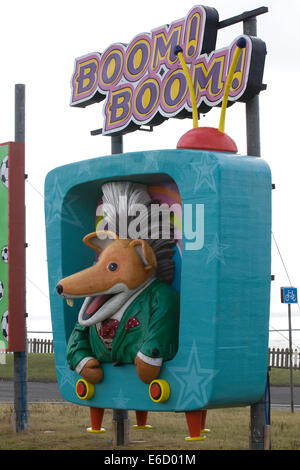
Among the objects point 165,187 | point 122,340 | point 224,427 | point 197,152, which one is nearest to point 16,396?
point 224,427

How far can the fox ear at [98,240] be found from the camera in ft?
31.6

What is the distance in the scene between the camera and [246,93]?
9.37 m

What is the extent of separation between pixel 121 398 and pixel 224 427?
3.79m

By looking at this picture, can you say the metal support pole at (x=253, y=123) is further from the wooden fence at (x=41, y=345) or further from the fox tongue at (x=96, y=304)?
the wooden fence at (x=41, y=345)

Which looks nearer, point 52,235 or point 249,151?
point 249,151

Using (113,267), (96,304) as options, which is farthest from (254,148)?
(96,304)

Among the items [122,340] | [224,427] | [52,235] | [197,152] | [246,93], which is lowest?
[224,427]

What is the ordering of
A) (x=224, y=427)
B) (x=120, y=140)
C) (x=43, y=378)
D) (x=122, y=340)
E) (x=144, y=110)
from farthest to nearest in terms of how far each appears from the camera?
(x=43, y=378) → (x=224, y=427) → (x=120, y=140) → (x=144, y=110) → (x=122, y=340)

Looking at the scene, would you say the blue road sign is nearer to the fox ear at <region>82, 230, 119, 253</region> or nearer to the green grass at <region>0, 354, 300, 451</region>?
the green grass at <region>0, 354, 300, 451</region>

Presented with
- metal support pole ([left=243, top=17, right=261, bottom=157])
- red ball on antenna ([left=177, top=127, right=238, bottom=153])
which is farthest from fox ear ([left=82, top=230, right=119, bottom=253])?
metal support pole ([left=243, top=17, right=261, bottom=157])

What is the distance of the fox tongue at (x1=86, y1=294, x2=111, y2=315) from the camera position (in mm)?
9469

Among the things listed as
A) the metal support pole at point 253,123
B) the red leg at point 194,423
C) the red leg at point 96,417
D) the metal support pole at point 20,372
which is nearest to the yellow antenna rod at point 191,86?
the metal support pole at point 253,123

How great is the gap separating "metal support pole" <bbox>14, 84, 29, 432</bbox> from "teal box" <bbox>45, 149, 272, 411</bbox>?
3737 mm

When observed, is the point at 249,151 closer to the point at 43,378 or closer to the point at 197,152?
the point at 197,152
